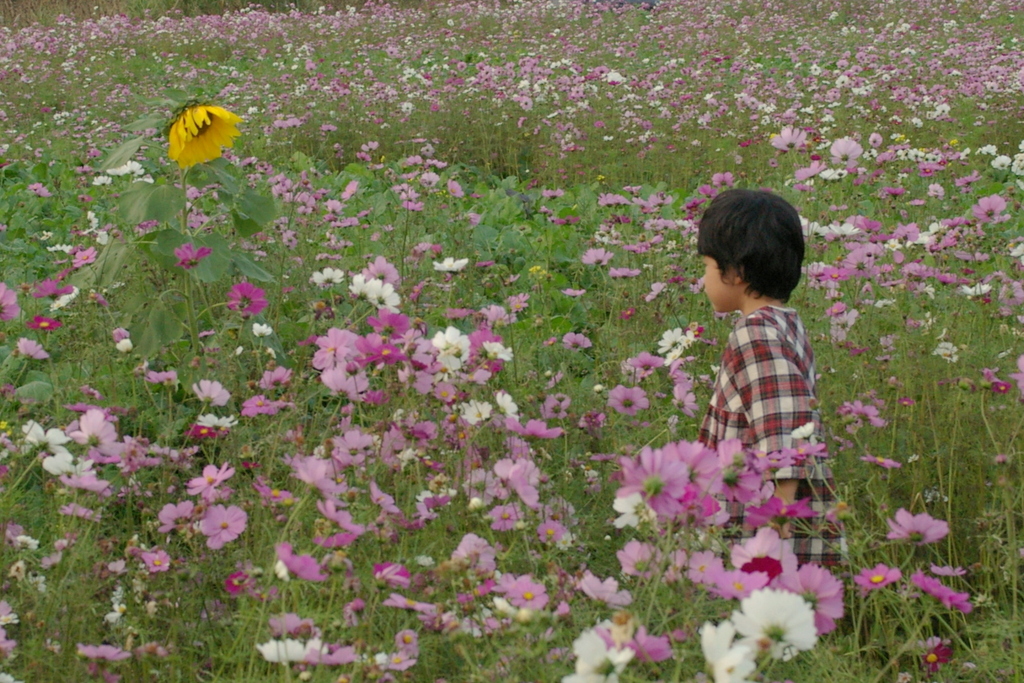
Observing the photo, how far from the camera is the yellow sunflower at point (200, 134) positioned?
226cm

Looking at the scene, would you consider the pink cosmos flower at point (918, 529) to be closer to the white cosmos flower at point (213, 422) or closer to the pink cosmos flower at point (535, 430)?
the pink cosmos flower at point (535, 430)

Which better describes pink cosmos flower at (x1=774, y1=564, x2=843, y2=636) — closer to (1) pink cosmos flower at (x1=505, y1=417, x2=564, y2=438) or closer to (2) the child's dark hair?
(1) pink cosmos flower at (x1=505, y1=417, x2=564, y2=438)

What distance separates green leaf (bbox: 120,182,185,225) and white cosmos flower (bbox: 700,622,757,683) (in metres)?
1.81

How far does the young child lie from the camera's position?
1.85 m

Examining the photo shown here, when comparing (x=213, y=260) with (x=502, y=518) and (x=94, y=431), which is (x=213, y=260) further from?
(x=502, y=518)

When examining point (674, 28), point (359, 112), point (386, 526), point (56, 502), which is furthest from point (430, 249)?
point (674, 28)

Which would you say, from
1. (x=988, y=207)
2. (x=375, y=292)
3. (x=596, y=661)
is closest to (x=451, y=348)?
(x=375, y=292)

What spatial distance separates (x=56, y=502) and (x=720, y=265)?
4.35 ft

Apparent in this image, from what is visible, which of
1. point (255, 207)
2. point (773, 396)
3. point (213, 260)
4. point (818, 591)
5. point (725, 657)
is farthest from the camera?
point (255, 207)

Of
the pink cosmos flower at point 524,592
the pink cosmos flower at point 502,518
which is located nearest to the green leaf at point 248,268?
the pink cosmos flower at point 502,518

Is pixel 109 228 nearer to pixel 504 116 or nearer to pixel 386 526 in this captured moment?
pixel 386 526

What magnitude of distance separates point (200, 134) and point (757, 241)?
121cm

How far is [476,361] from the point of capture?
1.91 m

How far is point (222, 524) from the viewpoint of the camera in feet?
4.97
